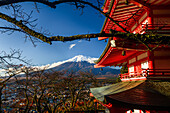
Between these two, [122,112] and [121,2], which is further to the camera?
[121,2]

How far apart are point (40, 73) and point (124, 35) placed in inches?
578

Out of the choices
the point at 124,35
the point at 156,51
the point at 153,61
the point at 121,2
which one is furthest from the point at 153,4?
the point at 124,35

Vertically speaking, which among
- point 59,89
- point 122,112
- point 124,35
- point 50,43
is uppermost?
point 124,35

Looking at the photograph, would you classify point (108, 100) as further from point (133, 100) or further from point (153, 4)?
point (153, 4)

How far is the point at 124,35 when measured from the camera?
3.79 metres

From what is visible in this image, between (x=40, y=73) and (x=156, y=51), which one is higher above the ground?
(x=156, y=51)

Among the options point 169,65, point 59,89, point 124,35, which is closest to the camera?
point 124,35

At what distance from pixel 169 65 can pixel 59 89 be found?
53.0ft

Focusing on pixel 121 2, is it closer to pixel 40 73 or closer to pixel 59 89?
pixel 40 73

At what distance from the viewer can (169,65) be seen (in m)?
6.89

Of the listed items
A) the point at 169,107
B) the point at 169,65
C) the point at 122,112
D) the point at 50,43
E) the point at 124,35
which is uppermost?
the point at 124,35

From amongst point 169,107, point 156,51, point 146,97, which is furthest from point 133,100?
point 156,51

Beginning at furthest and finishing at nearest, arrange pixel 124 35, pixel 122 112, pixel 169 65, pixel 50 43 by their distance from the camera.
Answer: pixel 169 65
pixel 122 112
pixel 124 35
pixel 50 43

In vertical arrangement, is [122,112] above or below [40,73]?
below
